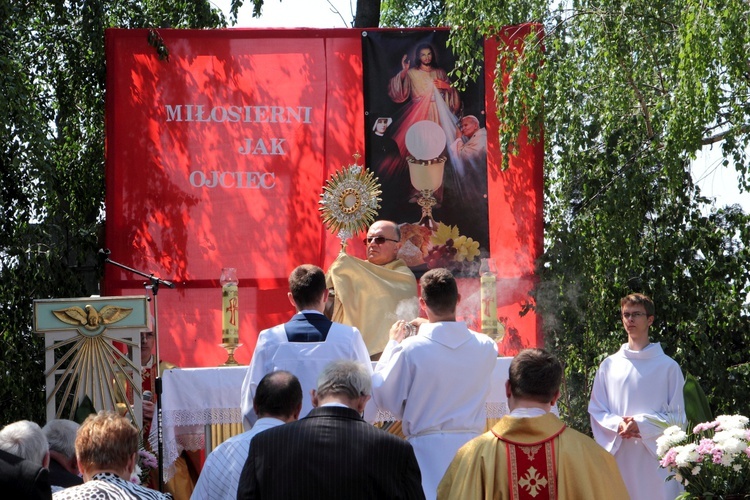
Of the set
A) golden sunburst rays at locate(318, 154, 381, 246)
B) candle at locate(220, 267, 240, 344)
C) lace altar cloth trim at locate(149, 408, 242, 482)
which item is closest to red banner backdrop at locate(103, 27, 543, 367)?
golden sunburst rays at locate(318, 154, 381, 246)

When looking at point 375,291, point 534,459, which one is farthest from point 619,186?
point 534,459

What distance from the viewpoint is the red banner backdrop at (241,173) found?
9.33 m

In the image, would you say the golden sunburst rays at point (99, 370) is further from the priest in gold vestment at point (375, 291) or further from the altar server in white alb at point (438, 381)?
the altar server in white alb at point (438, 381)

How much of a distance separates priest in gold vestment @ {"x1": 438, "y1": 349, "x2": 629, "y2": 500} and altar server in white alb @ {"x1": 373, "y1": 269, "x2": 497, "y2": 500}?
4.34ft

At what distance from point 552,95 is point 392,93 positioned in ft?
4.48

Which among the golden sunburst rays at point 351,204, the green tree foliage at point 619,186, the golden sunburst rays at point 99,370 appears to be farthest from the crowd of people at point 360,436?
the green tree foliage at point 619,186

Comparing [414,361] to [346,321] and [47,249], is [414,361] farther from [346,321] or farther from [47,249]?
[47,249]

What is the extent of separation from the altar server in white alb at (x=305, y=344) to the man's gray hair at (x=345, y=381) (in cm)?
145

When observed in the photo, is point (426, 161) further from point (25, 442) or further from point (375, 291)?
point (25, 442)

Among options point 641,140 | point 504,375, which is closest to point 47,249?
point 504,375

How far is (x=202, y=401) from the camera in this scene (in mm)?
6758

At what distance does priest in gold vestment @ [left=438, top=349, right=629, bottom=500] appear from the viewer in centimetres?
433

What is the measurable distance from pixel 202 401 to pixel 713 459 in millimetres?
2861

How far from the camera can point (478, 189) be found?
31.4ft
